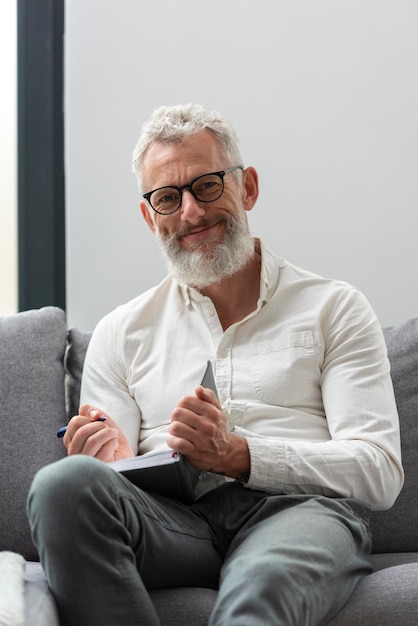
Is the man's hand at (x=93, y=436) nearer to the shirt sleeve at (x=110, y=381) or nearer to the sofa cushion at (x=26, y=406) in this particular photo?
the shirt sleeve at (x=110, y=381)

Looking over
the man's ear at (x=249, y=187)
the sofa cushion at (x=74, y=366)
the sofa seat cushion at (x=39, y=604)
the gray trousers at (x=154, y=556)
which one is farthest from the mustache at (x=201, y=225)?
the sofa seat cushion at (x=39, y=604)

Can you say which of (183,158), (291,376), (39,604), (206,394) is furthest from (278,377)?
(39,604)

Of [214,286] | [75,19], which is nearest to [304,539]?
[214,286]

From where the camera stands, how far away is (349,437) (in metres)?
1.72

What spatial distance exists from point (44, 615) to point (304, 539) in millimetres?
428

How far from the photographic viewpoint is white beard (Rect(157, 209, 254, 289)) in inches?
78.4

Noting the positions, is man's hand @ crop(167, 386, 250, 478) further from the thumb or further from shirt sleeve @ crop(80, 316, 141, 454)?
shirt sleeve @ crop(80, 316, 141, 454)

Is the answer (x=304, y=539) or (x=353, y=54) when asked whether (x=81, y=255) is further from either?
(x=304, y=539)

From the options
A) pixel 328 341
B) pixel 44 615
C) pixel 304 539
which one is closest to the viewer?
pixel 44 615

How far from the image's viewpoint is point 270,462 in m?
1.64

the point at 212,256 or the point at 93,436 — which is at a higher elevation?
the point at 212,256

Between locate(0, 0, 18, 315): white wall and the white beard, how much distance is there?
2.98ft

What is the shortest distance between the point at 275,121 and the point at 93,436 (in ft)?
4.28

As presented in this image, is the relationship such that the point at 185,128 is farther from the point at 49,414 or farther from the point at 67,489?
the point at 67,489
